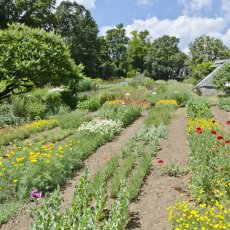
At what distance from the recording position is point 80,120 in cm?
1326

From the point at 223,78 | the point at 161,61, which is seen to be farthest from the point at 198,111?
the point at 161,61

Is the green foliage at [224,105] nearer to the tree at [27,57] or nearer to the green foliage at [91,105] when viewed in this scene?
the green foliage at [91,105]

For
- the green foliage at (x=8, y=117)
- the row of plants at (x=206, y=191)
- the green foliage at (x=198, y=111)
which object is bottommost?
the green foliage at (x=8, y=117)

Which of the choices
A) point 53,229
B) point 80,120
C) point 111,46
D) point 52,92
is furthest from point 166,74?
point 53,229

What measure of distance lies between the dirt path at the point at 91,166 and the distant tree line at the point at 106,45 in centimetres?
2191

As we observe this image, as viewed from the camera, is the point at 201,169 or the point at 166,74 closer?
the point at 201,169

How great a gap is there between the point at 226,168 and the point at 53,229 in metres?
3.33

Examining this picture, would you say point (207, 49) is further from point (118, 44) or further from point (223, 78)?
point (223, 78)

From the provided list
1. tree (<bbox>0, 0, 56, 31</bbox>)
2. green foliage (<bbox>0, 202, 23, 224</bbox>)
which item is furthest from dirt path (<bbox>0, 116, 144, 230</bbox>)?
tree (<bbox>0, 0, 56, 31</bbox>)

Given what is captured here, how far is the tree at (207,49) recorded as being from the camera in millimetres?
57844

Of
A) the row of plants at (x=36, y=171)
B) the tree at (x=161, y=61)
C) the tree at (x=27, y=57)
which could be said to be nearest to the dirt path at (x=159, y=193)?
the row of plants at (x=36, y=171)

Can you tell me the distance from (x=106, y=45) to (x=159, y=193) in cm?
4722

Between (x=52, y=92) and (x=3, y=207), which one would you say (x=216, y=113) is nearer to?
(x=52, y=92)

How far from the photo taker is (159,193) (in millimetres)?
6258
